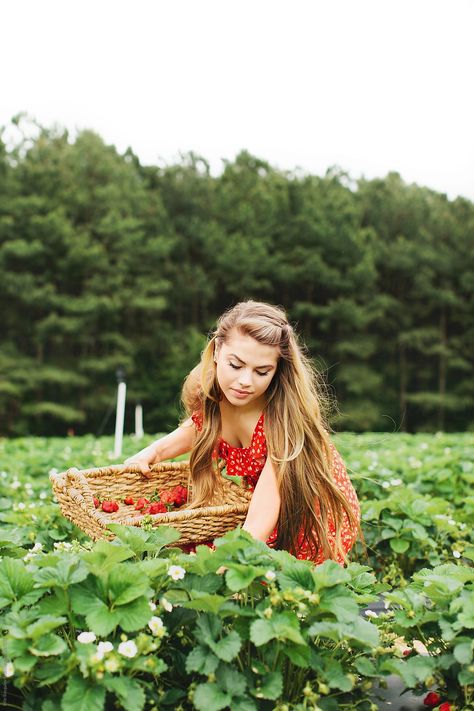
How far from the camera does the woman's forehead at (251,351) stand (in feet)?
8.25

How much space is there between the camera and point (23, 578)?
1629 millimetres

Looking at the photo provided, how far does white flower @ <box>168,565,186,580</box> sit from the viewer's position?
64.1 inches

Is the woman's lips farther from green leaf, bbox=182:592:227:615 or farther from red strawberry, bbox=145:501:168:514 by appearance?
green leaf, bbox=182:592:227:615

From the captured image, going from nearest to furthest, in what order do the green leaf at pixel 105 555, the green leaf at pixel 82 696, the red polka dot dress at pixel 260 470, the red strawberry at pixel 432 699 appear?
1. the green leaf at pixel 82 696
2. the green leaf at pixel 105 555
3. the red strawberry at pixel 432 699
4. the red polka dot dress at pixel 260 470

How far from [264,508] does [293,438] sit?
316mm

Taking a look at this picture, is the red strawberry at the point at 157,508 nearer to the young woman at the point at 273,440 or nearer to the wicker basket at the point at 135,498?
the wicker basket at the point at 135,498

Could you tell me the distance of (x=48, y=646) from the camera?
4.74 feet

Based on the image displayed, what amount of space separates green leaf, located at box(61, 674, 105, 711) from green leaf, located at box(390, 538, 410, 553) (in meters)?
1.82

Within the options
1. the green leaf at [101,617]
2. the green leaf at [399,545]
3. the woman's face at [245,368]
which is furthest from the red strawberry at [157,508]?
the green leaf at [101,617]

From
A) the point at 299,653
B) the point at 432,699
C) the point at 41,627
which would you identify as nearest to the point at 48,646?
the point at 41,627

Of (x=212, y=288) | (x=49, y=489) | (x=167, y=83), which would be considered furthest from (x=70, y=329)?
(x=49, y=489)

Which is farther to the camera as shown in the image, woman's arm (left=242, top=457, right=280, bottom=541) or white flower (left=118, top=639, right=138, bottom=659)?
woman's arm (left=242, top=457, right=280, bottom=541)

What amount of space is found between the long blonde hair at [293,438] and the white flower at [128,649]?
1.01 metres

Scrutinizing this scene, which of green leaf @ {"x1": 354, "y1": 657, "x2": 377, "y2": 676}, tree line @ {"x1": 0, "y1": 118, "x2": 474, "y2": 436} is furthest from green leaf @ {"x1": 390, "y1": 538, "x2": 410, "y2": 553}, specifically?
tree line @ {"x1": 0, "y1": 118, "x2": 474, "y2": 436}
